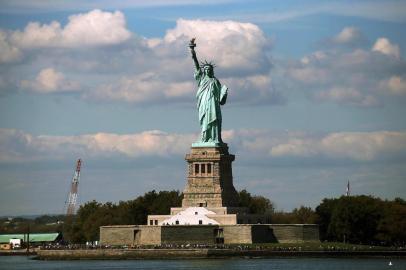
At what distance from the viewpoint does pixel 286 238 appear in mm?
106875

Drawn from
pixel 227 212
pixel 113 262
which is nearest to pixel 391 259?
pixel 227 212

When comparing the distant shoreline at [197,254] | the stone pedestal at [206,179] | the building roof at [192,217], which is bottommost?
the distant shoreline at [197,254]

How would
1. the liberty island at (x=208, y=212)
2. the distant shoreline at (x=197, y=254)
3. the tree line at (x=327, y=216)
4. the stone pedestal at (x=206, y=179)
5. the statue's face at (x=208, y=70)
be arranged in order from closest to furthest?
the distant shoreline at (x=197, y=254), the liberty island at (x=208, y=212), the stone pedestal at (x=206, y=179), the statue's face at (x=208, y=70), the tree line at (x=327, y=216)

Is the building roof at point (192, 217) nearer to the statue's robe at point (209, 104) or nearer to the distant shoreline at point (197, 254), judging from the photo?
the distant shoreline at point (197, 254)

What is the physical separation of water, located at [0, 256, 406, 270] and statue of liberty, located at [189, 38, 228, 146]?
12.4 meters

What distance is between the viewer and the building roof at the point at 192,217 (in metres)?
105

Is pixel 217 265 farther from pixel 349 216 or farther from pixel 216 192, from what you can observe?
pixel 349 216

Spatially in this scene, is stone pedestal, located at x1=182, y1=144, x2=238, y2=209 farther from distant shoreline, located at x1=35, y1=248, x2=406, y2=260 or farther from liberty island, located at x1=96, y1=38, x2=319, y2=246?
distant shoreline, located at x1=35, y1=248, x2=406, y2=260

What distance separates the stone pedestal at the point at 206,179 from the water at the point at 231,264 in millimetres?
8000

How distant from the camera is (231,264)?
93500 millimetres

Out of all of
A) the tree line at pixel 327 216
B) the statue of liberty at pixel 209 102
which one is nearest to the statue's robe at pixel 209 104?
the statue of liberty at pixel 209 102

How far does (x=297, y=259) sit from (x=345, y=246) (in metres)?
7.05

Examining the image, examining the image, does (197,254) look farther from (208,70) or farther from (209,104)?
(208,70)

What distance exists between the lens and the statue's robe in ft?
357
